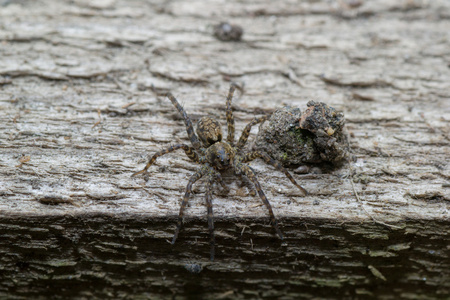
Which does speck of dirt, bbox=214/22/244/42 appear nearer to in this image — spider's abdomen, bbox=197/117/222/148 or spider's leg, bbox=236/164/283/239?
spider's abdomen, bbox=197/117/222/148

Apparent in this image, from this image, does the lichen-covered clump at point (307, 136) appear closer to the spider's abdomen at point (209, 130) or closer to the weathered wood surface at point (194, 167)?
the weathered wood surface at point (194, 167)

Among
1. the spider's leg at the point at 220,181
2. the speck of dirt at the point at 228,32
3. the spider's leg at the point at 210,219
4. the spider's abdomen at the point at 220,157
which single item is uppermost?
the speck of dirt at the point at 228,32

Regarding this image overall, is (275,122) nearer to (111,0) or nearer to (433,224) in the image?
(433,224)

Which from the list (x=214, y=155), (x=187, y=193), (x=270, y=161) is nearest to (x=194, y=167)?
(x=214, y=155)

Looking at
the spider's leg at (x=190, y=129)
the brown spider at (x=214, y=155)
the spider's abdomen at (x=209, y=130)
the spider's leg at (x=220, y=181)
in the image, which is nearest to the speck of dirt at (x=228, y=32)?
the brown spider at (x=214, y=155)

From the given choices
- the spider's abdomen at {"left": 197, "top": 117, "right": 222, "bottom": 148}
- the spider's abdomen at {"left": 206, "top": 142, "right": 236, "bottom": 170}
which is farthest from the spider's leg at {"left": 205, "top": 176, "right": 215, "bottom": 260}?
the spider's abdomen at {"left": 197, "top": 117, "right": 222, "bottom": 148}

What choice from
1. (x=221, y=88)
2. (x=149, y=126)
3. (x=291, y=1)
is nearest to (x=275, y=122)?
(x=221, y=88)

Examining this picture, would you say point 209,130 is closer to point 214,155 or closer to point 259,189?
point 214,155
